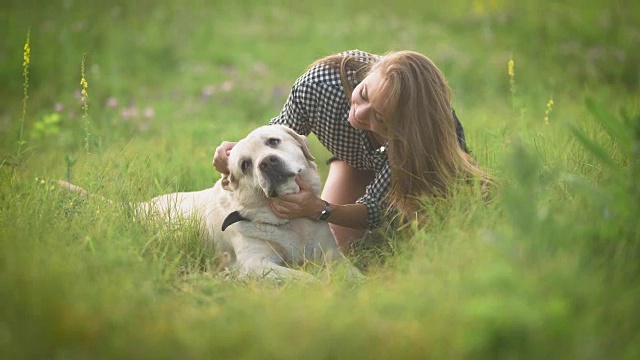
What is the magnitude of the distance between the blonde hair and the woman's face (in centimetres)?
4

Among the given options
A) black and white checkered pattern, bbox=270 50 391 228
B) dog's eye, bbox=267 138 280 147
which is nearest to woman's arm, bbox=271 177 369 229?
dog's eye, bbox=267 138 280 147

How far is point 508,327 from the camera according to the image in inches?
83.2

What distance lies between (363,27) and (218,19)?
2.20 m

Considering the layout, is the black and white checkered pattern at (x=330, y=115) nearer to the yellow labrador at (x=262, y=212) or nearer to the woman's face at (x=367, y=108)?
the woman's face at (x=367, y=108)

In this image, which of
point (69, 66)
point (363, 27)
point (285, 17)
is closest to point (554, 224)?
point (69, 66)

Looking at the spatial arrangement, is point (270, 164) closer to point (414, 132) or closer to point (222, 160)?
point (222, 160)

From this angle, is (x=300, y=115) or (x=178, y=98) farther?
(x=178, y=98)

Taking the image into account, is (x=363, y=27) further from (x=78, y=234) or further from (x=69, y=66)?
(x=78, y=234)

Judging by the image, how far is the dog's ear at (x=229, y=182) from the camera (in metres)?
3.92

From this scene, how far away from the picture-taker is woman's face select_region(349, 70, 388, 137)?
3869 millimetres

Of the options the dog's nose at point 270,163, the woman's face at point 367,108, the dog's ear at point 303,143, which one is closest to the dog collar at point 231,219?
the dog's nose at point 270,163

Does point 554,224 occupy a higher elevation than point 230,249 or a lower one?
higher

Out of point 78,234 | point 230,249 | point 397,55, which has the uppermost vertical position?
point 397,55

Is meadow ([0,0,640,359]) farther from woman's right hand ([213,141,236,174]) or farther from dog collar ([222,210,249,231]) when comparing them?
woman's right hand ([213,141,236,174])
